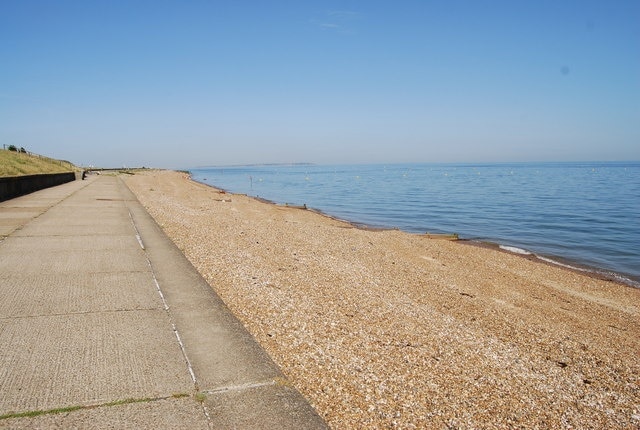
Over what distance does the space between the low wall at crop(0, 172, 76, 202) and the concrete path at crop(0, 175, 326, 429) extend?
12.4 meters

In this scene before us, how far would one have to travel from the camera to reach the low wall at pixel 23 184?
17328 mm

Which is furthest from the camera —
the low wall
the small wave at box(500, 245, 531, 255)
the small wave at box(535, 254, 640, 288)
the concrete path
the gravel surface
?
the low wall

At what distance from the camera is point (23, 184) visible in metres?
20.3

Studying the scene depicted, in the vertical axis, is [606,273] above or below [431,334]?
below

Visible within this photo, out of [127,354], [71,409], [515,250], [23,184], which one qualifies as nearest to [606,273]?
[515,250]

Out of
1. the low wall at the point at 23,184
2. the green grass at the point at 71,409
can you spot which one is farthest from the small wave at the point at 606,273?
the low wall at the point at 23,184

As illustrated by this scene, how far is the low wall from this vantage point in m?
17.3

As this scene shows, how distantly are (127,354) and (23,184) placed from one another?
20.6 metres

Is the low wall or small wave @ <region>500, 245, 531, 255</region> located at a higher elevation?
the low wall

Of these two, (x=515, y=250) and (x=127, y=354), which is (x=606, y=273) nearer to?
(x=515, y=250)

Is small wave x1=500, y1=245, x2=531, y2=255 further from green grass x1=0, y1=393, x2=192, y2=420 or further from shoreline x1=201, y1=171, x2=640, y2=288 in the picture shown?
green grass x1=0, y1=393, x2=192, y2=420

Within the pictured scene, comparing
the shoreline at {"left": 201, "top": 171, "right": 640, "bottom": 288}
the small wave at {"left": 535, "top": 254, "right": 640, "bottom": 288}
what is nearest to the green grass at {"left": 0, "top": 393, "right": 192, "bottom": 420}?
the shoreline at {"left": 201, "top": 171, "right": 640, "bottom": 288}

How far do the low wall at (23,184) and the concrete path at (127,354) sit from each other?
1241cm

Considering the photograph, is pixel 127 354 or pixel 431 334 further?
pixel 431 334
